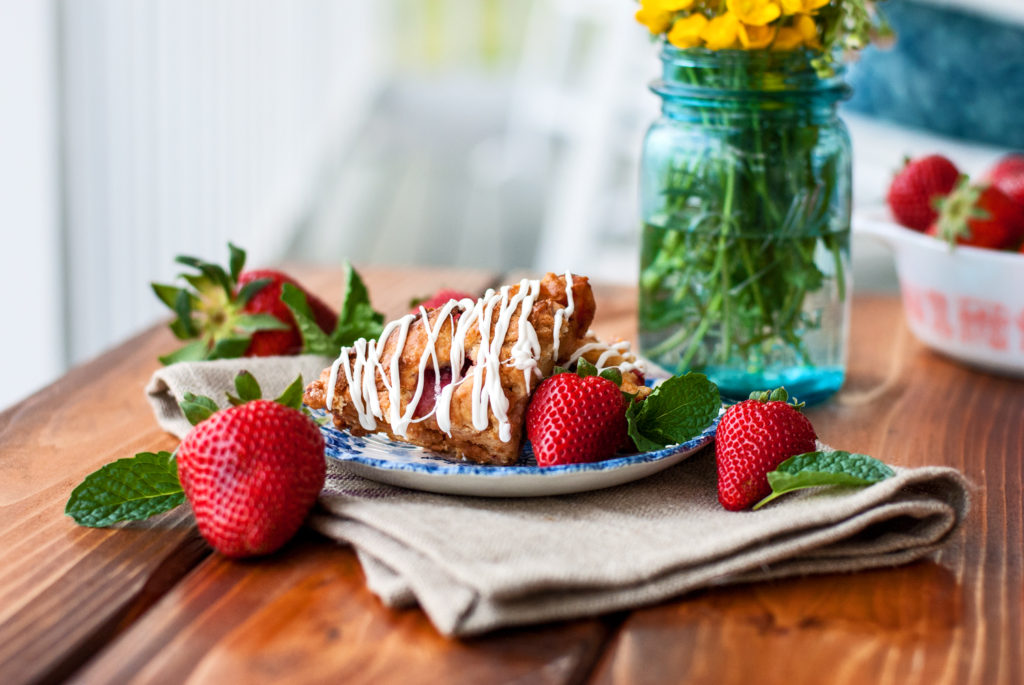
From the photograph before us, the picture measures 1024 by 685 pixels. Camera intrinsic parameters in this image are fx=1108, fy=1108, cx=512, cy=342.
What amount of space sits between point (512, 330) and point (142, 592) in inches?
13.3

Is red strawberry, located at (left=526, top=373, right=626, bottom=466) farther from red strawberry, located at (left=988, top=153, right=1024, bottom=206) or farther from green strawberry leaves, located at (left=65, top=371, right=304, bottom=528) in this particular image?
red strawberry, located at (left=988, top=153, right=1024, bottom=206)

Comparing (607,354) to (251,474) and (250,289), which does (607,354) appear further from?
(250,289)

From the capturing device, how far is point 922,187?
1.33 metres

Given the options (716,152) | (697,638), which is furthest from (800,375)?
(697,638)

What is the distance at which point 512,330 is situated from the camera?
89 centimetres

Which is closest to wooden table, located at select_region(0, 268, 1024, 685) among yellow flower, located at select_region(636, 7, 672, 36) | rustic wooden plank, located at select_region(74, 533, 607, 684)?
rustic wooden plank, located at select_region(74, 533, 607, 684)

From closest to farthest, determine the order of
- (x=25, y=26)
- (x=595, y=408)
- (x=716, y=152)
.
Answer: (x=595, y=408)
(x=716, y=152)
(x=25, y=26)

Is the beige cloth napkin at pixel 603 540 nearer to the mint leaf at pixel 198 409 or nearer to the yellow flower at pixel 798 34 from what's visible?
the mint leaf at pixel 198 409

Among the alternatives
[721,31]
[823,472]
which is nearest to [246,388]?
[823,472]

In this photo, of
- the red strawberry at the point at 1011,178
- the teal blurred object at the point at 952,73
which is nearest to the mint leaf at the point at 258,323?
the red strawberry at the point at 1011,178

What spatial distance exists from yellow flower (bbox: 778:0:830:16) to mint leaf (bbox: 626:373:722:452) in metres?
0.36

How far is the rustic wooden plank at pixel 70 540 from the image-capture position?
2.25 feet

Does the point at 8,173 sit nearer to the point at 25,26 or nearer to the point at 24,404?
the point at 25,26

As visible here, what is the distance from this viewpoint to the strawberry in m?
1.20
